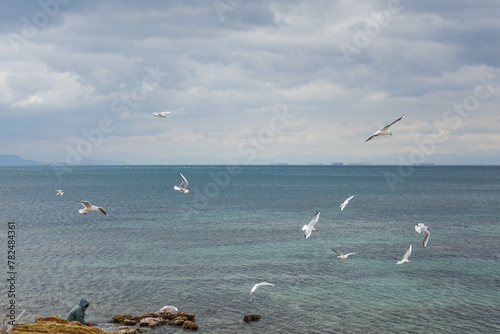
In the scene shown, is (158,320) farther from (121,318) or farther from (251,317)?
(251,317)

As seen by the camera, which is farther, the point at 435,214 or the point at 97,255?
the point at 435,214

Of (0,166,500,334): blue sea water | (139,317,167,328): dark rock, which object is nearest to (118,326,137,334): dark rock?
(139,317,167,328): dark rock

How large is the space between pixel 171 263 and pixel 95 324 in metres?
13.2

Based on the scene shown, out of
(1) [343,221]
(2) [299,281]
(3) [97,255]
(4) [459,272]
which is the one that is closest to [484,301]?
(4) [459,272]

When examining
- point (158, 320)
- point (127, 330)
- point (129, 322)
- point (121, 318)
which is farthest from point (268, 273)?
point (127, 330)

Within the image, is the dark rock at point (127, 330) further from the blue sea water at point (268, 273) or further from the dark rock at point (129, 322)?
the blue sea water at point (268, 273)

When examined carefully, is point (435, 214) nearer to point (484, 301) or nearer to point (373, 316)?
point (484, 301)

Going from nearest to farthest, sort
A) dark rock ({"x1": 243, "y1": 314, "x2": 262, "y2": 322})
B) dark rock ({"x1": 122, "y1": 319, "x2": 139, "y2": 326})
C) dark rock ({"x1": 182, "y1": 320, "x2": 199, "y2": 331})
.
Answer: dark rock ({"x1": 182, "y1": 320, "x2": 199, "y2": 331})
dark rock ({"x1": 122, "y1": 319, "x2": 139, "y2": 326})
dark rock ({"x1": 243, "y1": 314, "x2": 262, "y2": 322})

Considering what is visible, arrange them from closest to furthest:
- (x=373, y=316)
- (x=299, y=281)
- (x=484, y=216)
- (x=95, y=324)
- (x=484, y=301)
Result: (x=95, y=324) → (x=373, y=316) → (x=484, y=301) → (x=299, y=281) → (x=484, y=216)

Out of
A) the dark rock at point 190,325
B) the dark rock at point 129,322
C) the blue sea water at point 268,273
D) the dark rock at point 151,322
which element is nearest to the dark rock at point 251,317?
the blue sea water at point 268,273

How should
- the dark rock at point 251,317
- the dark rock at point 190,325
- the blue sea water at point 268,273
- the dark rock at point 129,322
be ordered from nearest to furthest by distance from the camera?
1. the dark rock at point 190,325
2. the dark rock at point 129,322
3. the dark rock at point 251,317
4. the blue sea water at point 268,273

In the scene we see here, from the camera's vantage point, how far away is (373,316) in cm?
2317

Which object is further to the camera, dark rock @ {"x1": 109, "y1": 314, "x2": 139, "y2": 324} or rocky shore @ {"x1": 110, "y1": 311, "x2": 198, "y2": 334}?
dark rock @ {"x1": 109, "y1": 314, "x2": 139, "y2": 324}

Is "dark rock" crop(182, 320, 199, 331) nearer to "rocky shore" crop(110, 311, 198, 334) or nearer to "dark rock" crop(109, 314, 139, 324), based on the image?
"rocky shore" crop(110, 311, 198, 334)
